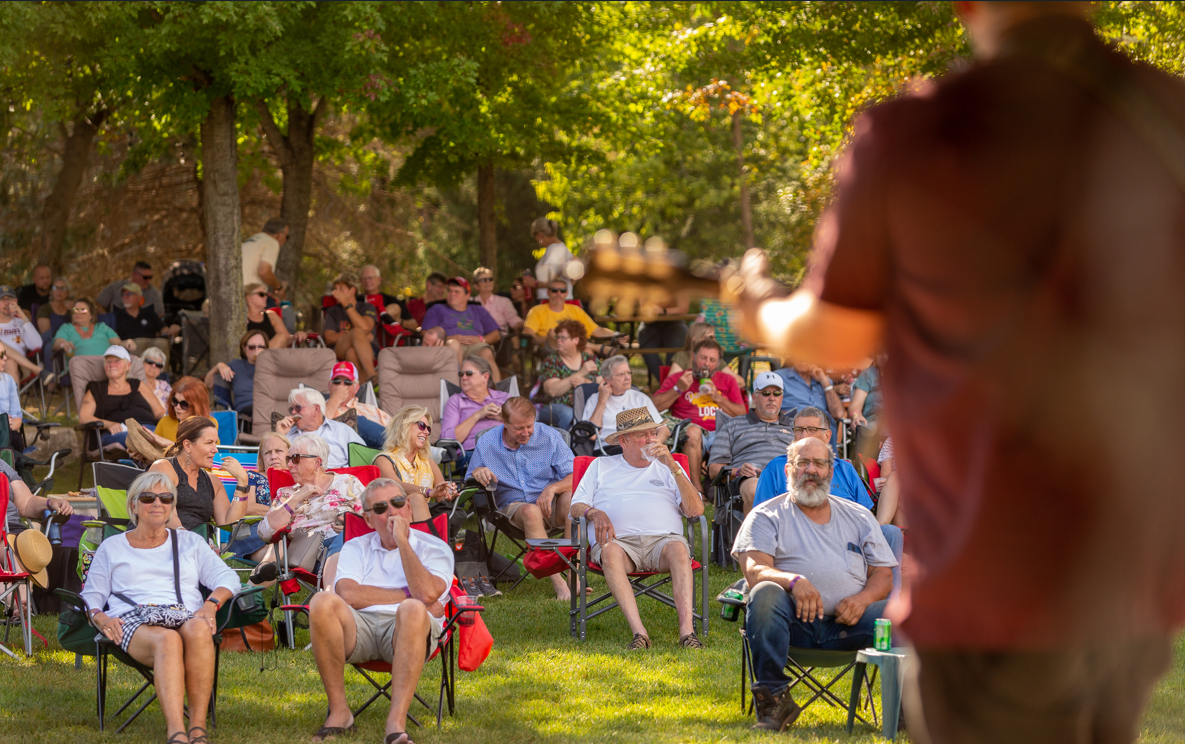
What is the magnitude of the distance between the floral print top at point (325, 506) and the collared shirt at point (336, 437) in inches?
47.3

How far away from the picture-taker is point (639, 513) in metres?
7.05

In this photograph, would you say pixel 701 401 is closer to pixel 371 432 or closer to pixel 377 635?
pixel 371 432

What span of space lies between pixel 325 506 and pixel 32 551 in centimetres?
150

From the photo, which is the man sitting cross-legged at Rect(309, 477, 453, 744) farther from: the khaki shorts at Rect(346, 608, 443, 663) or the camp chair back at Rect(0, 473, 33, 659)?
the camp chair back at Rect(0, 473, 33, 659)

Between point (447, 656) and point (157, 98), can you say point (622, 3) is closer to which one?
point (157, 98)

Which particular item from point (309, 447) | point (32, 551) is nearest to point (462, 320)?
point (309, 447)

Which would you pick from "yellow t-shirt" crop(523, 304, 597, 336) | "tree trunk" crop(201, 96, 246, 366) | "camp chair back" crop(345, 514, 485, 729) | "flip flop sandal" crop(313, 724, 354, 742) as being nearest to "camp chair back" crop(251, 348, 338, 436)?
"tree trunk" crop(201, 96, 246, 366)

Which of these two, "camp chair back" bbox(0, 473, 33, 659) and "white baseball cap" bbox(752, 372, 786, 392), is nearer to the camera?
"camp chair back" bbox(0, 473, 33, 659)

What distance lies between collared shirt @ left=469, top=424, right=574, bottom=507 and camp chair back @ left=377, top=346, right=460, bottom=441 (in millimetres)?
2705

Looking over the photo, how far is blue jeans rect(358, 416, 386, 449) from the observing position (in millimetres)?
9227

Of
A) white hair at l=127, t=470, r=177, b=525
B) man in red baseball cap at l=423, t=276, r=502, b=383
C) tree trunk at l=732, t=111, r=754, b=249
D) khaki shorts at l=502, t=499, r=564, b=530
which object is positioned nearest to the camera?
white hair at l=127, t=470, r=177, b=525

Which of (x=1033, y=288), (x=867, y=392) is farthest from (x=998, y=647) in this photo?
(x=867, y=392)

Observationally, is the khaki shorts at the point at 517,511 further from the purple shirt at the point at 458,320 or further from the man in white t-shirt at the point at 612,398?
the purple shirt at the point at 458,320

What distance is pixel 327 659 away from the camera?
5.20 m
